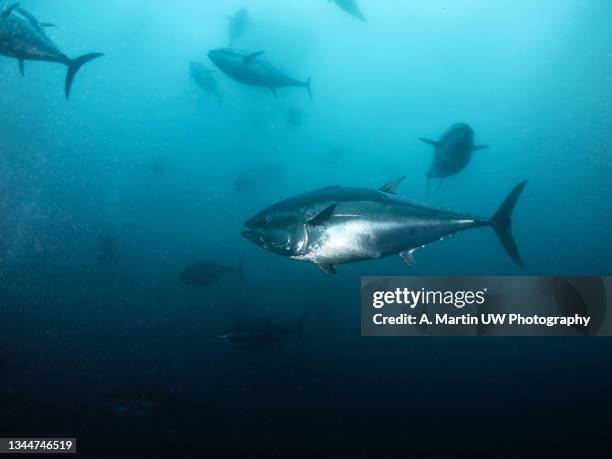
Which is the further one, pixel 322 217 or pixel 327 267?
pixel 327 267

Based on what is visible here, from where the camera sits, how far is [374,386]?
1154 cm

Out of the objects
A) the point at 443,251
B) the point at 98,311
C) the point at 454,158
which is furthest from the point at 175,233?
the point at 454,158

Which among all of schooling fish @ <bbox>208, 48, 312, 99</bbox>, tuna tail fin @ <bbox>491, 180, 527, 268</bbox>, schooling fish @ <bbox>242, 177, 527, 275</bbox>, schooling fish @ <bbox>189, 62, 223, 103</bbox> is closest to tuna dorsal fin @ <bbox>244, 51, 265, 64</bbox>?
schooling fish @ <bbox>208, 48, 312, 99</bbox>

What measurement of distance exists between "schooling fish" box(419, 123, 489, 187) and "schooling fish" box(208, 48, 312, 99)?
3427mm

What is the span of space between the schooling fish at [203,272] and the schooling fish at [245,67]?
422cm

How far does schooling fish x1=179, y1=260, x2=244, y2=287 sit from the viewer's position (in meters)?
8.72

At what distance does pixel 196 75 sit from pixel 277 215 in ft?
38.3

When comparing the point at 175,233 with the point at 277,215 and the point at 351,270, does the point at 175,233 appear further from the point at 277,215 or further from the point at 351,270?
the point at 277,215

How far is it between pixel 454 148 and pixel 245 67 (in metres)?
3.96

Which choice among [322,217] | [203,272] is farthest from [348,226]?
[203,272]

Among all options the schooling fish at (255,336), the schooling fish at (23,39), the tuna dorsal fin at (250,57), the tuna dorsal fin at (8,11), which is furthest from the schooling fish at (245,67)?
the schooling fish at (255,336)

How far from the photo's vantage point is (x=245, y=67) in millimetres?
6711

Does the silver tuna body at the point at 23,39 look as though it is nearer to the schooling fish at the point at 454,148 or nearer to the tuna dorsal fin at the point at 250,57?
the tuna dorsal fin at the point at 250,57

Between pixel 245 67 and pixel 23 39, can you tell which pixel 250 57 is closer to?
pixel 245 67
